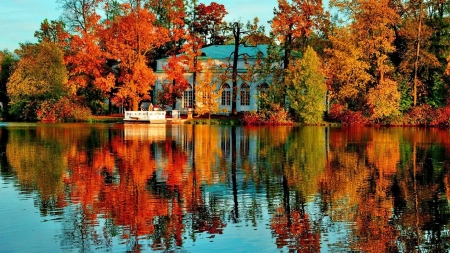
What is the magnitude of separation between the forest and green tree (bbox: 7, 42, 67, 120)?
107 millimetres

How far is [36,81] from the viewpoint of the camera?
5912 centimetres

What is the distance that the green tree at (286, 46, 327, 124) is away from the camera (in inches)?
1983

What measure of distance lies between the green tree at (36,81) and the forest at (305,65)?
11cm

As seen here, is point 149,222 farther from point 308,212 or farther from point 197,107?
point 197,107

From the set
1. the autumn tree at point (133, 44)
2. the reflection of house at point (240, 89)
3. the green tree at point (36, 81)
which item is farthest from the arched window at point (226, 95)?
the green tree at point (36, 81)

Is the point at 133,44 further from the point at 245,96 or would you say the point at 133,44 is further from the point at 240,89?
the point at 245,96

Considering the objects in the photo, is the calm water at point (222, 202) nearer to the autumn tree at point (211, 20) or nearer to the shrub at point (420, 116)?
the shrub at point (420, 116)

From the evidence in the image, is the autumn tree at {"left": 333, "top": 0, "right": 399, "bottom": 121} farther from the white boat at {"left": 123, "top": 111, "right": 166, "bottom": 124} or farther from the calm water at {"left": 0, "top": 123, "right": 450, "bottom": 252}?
the calm water at {"left": 0, "top": 123, "right": 450, "bottom": 252}

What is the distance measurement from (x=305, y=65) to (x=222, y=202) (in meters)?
39.4

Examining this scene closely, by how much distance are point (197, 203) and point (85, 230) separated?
3.10 metres

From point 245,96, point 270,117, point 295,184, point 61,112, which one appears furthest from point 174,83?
point 295,184

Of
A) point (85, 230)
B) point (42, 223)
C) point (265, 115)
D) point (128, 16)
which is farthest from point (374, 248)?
point (128, 16)

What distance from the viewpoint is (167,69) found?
56.0 metres

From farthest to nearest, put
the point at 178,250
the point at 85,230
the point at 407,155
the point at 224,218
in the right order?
the point at 407,155 → the point at 224,218 → the point at 85,230 → the point at 178,250
